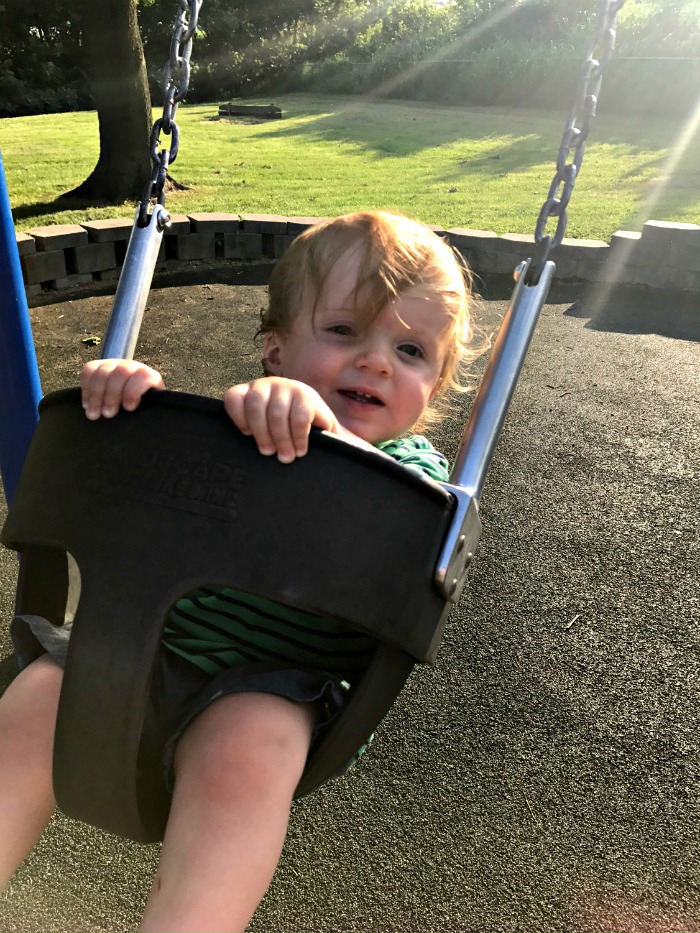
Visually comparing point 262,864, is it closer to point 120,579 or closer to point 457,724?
point 120,579

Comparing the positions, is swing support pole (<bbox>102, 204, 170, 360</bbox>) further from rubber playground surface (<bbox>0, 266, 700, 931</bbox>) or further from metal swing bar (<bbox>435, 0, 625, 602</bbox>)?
rubber playground surface (<bbox>0, 266, 700, 931</bbox>)

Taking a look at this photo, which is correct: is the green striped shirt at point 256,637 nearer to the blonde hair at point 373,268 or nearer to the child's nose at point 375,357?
the child's nose at point 375,357

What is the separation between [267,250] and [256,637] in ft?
18.5

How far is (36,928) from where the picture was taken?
1.62 meters

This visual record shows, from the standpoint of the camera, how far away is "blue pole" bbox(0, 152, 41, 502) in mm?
1954

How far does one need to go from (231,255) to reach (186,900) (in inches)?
235

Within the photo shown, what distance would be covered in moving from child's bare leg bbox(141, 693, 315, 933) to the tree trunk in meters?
6.89

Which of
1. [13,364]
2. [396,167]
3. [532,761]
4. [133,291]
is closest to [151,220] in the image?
[133,291]

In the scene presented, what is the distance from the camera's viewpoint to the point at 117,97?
7176 mm

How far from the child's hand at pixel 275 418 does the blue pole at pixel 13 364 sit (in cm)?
110

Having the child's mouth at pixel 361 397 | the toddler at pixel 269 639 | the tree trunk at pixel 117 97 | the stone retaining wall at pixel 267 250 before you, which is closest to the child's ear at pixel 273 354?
the toddler at pixel 269 639

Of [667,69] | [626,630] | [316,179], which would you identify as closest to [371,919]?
[626,630]

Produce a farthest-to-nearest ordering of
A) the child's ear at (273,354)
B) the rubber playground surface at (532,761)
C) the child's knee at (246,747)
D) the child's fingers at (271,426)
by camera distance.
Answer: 1. the rubber playground surface at (532,761)
2. the child's ear at (273,354)
3. the child's knee at (246,747)
4. the child's fingers at (271,426)

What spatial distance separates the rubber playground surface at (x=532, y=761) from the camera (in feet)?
5.58
